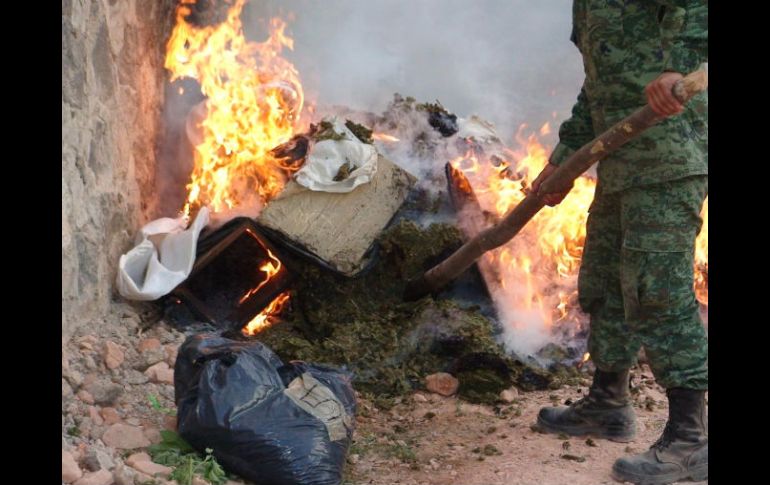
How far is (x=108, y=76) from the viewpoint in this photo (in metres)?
4.60

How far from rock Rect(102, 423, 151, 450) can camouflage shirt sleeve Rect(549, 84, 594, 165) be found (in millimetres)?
2232

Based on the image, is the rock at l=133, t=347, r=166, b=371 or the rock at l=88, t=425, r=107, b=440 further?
the rock at l=133, t=347, r=166, b=371

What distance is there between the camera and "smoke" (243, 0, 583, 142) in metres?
6.90

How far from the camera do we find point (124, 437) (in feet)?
11.2

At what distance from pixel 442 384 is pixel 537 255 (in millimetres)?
1229

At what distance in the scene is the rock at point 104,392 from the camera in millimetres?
3732

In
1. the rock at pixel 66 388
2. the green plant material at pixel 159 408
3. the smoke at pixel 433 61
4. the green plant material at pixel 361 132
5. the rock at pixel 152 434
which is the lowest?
the rock at pixel 152 434

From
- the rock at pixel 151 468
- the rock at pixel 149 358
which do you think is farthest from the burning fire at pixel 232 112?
the rock at pixel 151 468

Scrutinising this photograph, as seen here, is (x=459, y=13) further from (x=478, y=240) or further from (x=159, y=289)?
(x=159, y=289)

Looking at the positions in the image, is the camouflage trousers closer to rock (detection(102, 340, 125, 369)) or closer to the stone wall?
rock (detection(102, 340, 125, 369))

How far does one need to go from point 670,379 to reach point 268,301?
2.49 meters

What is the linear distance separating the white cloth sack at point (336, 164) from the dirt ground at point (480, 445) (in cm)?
139

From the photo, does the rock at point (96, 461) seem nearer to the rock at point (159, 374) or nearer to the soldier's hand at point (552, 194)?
the rock at point (159, 374)

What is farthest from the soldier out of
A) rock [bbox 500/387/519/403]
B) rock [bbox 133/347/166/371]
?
rock [bbox 133/347/166/371]
